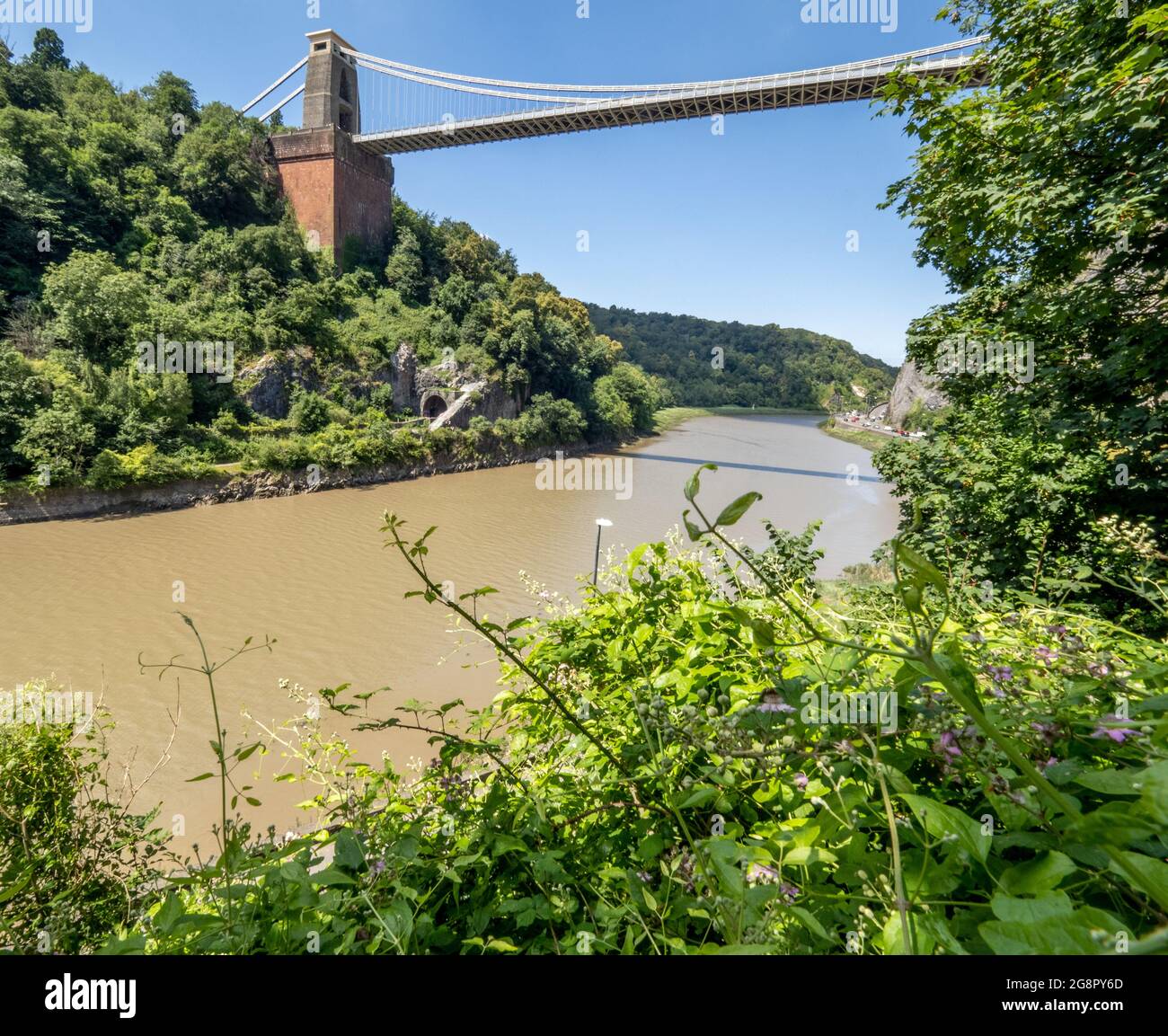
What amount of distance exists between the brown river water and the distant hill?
56.6 meters

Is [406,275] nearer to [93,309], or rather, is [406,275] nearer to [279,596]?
[93,309]

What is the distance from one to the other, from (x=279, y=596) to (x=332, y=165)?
105 feet

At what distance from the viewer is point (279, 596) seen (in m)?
12.0

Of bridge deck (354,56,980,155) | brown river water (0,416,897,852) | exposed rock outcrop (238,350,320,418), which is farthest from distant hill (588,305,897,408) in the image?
brown river water (0,416,897,852)

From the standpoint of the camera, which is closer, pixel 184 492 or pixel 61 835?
pixel 61 835

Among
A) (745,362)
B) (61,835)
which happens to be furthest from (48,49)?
(745,362)

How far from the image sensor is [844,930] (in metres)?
0.70

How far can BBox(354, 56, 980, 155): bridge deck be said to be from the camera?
26.6 m

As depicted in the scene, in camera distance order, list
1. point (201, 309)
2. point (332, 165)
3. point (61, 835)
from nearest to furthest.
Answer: point (61, 835), point (201, 309), point (332, 165)

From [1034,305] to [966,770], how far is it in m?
5.18

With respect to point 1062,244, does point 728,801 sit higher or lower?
lower

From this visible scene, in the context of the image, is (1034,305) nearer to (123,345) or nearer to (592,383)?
(123,345)

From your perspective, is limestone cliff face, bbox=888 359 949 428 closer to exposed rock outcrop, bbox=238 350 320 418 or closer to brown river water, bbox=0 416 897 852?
brown river water, bbox=0 416 897 852

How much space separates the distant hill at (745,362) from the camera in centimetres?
7756
